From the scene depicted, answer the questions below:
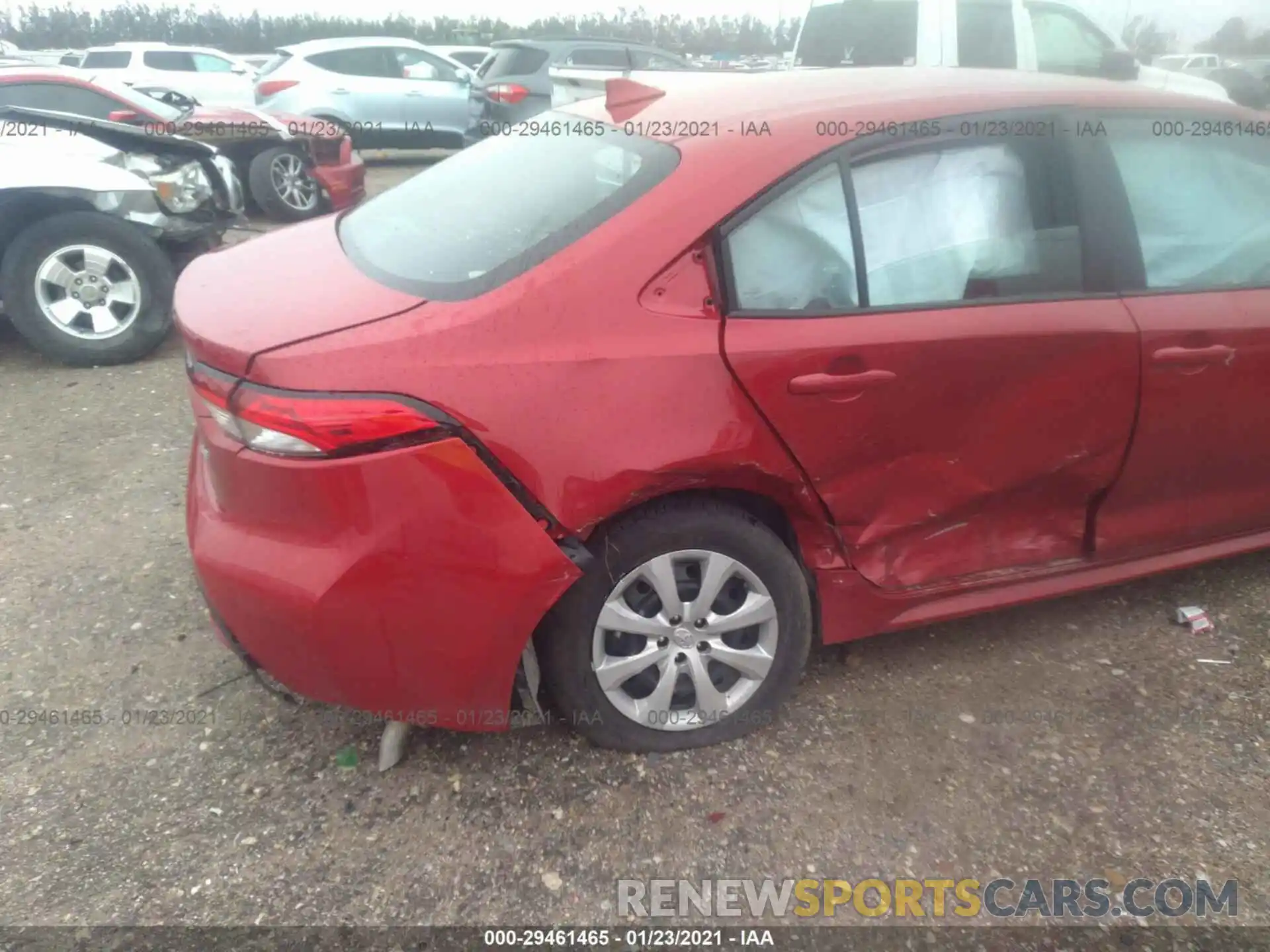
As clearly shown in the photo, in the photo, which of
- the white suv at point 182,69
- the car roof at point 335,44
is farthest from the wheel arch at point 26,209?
the white suv at point 182,69

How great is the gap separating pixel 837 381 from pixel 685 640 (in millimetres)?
711

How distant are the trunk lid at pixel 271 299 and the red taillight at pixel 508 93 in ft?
28.0

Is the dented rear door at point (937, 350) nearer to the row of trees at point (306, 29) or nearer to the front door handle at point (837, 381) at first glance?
the front door handle at point (837, 381)

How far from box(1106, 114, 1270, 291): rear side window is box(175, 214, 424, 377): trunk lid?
1923 mm

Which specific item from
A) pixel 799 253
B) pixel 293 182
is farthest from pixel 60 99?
pixel 799 253

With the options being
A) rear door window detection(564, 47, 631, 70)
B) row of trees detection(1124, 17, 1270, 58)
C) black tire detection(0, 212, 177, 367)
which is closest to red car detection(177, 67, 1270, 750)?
black tire detection(0, 212, 177, 367)

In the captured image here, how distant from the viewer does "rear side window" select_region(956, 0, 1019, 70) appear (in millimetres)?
6113

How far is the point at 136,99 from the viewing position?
6.85 m

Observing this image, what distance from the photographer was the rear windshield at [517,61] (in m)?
11.1

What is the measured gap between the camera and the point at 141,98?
22.9ft

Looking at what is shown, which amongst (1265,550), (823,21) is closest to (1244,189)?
(1265,550)

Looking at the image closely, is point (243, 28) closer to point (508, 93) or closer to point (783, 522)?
point (508, 93)

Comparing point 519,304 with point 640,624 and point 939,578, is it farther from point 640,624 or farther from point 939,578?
point 939,578

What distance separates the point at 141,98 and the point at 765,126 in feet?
21.3
